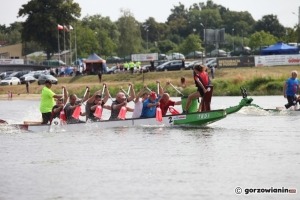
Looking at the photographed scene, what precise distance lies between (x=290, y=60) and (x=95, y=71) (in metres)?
22.0

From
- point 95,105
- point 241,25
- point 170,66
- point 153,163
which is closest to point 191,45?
point 170,66

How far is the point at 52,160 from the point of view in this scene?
889 inches

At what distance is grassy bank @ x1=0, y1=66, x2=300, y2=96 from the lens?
5862 cm

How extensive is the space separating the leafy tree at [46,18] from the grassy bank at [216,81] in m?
44.1

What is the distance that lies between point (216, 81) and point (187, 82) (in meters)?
5.71

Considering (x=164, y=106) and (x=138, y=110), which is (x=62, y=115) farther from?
(x=164, y=106)

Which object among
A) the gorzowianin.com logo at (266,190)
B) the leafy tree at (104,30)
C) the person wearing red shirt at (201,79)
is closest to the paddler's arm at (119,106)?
the person wearing red shirt at (201,79)

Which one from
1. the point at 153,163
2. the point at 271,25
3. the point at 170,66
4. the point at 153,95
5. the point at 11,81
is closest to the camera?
the point at 153,163

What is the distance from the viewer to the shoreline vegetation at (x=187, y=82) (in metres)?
58.7

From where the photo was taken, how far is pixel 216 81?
6316cm

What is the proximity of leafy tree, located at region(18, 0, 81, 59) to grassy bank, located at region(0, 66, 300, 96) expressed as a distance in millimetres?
44057

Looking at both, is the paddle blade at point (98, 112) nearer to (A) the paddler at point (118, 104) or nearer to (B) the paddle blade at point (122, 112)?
(A) the paddler at point (118, 104)

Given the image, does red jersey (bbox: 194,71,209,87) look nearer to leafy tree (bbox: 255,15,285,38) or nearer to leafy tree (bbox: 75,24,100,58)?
leafy tree (bbox: 75,24,100,58)

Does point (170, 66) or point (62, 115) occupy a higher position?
point (170, 66)
